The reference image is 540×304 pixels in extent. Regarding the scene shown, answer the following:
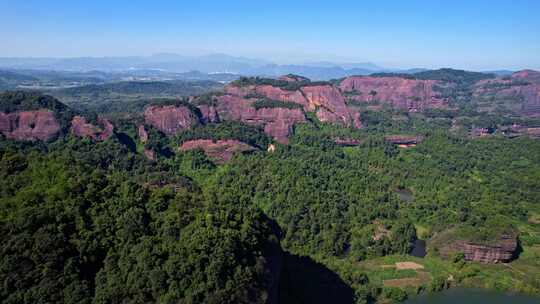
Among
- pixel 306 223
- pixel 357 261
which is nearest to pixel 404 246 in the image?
pixel 357 261

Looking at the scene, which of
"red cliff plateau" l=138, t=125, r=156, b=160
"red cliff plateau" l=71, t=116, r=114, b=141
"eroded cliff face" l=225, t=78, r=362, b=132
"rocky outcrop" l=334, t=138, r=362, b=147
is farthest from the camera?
"eroded cliff face" l=225, t=78, r=362, b=132

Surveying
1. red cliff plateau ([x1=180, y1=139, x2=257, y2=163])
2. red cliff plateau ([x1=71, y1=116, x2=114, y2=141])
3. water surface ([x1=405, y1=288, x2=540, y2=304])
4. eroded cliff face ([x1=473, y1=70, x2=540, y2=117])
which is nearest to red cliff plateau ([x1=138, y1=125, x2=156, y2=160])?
red cliff plateau ([x1=180, y1=139, x2=257, y2=163])

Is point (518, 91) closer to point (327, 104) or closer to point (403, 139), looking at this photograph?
point (403, 139)

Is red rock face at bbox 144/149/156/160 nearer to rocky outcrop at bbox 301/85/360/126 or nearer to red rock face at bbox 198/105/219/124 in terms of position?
red rock face at bbox 198/105/219/124

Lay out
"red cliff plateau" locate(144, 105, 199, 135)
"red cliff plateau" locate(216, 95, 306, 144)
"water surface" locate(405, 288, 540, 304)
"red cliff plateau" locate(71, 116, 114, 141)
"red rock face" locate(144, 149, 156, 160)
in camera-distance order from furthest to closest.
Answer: "red cliff plateau" locate(216, 95, 306, 144) → "red cliff plateau" locate(144, 105, 199, 135) → "red rock face" locate(144, 149, 156, 160) → "red cliff plateau" locate(71, 116, 114, 141) → "water surface" locate(405, 288, 540, 304)

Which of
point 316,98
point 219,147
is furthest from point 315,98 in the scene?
point 219,147

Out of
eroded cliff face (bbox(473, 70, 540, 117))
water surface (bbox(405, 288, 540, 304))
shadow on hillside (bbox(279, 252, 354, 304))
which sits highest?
eroded cliff face (bbox(473, 70, 540, 117))
